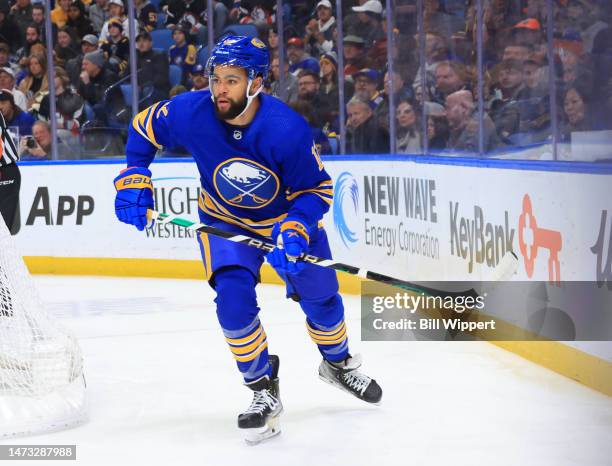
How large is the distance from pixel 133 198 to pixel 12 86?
4.76 metres

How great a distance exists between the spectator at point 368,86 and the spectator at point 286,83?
479 millimetres

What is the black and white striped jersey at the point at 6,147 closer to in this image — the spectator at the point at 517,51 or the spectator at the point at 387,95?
the spectator at the point at 517,51

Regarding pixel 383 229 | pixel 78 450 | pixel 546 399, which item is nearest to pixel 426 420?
pixel 546 399

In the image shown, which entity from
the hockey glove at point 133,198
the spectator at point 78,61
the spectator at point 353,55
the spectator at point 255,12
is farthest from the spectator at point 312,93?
the hockey glove at point 133,198

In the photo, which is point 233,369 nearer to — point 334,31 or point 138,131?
point 138,131

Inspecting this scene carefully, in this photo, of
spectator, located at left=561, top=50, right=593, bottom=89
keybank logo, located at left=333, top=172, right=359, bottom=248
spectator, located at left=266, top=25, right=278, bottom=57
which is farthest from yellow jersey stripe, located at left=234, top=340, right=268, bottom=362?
spectator, located at left=266, top=25, right=278, bottom=57

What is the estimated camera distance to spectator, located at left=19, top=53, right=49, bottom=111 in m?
7.40

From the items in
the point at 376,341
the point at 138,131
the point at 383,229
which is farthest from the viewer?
the point at 383,229

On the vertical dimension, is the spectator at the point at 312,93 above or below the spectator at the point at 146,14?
below

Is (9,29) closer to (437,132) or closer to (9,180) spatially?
(9,180)

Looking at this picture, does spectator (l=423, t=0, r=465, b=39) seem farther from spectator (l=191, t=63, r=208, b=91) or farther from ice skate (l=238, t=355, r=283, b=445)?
ice skate (l=238, t=355, r=283, b=445)

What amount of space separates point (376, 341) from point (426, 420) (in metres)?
1.35

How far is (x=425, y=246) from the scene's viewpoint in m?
5.14

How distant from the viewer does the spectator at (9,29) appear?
7461mm
